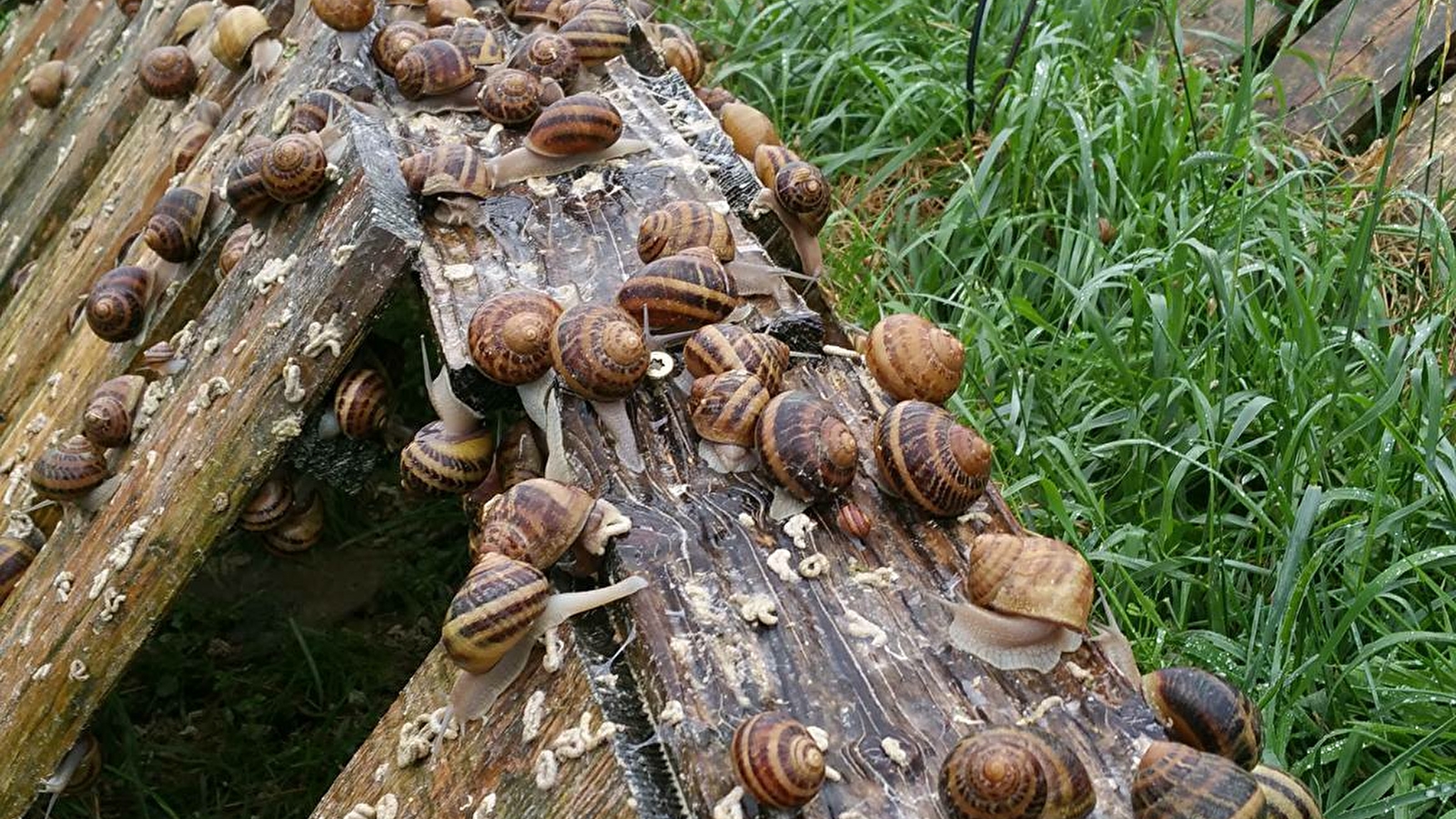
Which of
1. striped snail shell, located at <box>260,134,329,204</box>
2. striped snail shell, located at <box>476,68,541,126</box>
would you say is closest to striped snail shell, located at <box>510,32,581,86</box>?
striped snail shell, located at <box>476,68,541,126</box>

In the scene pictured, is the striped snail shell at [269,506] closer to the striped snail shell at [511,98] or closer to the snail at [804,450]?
the striped snail shell at [511,98]

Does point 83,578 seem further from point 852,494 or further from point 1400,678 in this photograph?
point 1400,678

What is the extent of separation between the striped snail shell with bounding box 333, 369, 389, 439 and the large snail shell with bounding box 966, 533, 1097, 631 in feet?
3.60

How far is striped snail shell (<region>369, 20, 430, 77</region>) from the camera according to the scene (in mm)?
2846

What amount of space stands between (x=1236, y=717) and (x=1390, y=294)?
200 centimetres

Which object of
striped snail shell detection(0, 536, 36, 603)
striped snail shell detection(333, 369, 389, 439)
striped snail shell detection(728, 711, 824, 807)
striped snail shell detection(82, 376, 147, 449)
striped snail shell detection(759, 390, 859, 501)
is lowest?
striped snail shell detection(0, 536, 36, 603)

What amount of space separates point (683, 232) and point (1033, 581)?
88 centimetres

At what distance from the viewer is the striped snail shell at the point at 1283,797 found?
157 cm

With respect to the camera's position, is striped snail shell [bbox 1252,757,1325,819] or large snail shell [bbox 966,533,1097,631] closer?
striped snail shell [bbox 1252,757,1325,819]

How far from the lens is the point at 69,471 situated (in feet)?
7.80

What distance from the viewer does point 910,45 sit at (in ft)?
13.9

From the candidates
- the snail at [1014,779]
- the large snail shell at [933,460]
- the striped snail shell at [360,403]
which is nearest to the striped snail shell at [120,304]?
the striped snail shell at [360,403]

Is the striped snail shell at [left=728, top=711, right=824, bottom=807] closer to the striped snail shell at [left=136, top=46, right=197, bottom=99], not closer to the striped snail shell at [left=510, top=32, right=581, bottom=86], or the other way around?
the striped snail shell at [left=510, top=32, right=581, bottom=86]

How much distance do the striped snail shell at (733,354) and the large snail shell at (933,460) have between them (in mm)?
213
